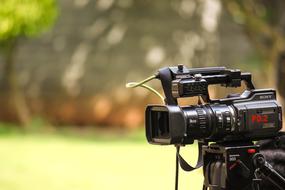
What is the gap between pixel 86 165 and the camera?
10.7 m

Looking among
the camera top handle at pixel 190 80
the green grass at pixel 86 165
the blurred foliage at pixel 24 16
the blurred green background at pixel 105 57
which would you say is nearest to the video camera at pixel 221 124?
the camera top handle at pixel 190 80

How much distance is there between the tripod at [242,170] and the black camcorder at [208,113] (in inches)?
2.7

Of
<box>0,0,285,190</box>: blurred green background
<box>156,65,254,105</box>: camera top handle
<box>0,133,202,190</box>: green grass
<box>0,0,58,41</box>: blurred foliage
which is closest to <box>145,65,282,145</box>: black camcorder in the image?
<box>156,65,254,105</box>: camera top handle

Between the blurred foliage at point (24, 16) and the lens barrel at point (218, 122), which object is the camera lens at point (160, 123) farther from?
the blurred foliage at point (24, 16)

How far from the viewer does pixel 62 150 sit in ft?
40.0

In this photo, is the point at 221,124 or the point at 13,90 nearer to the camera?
the point at 221,124

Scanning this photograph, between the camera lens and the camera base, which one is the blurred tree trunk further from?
the camera base

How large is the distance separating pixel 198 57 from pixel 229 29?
84 centimetres

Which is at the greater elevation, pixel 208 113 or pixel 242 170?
pixel 208 113

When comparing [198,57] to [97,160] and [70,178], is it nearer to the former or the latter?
[97,160]

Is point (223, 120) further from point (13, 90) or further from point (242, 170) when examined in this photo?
point (13, 90)

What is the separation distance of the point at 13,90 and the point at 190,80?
12.7 m

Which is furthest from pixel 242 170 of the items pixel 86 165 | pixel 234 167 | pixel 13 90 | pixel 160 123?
pixel 13 90

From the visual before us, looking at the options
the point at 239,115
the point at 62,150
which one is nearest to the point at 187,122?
the point at 239,115
